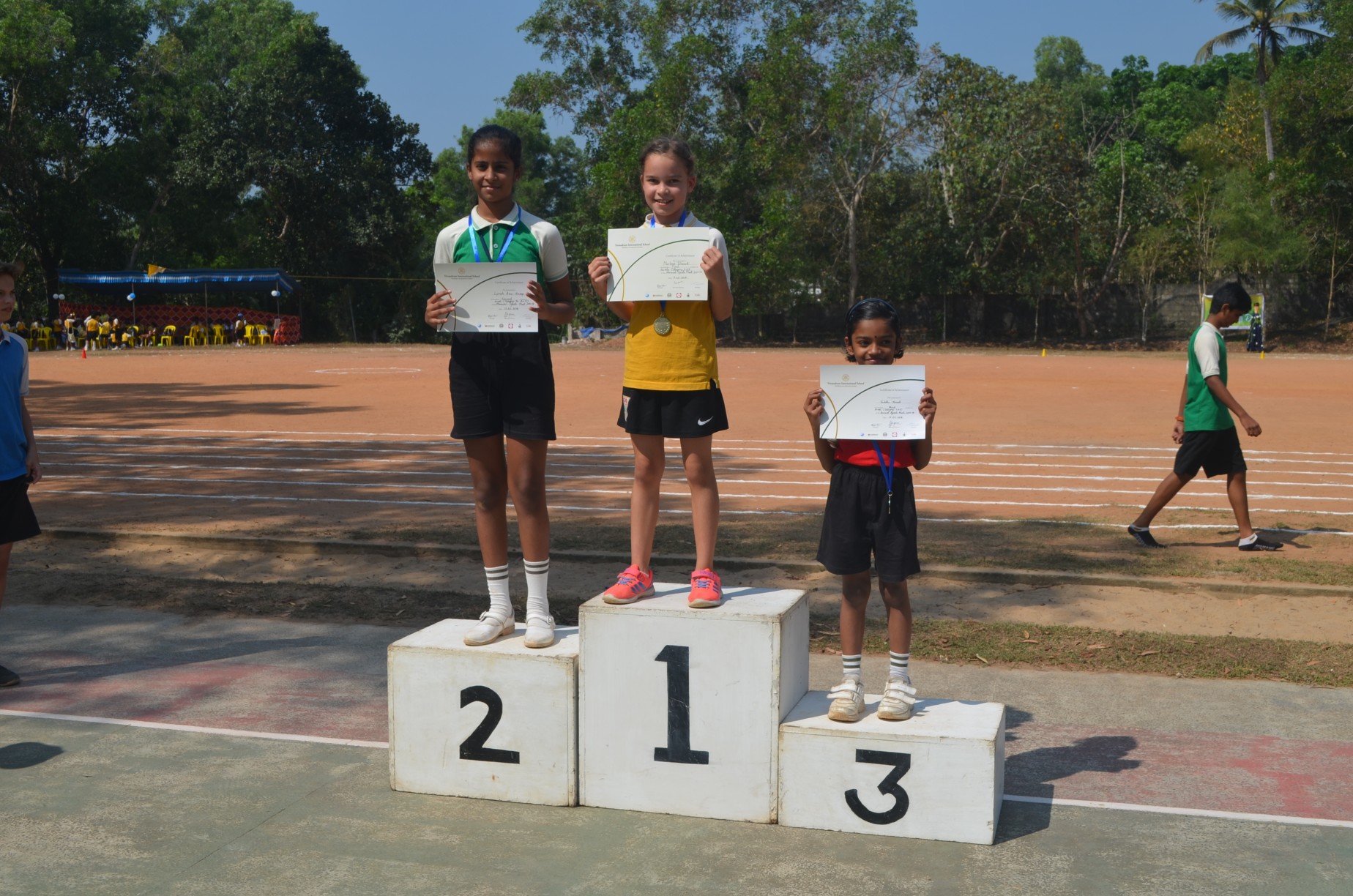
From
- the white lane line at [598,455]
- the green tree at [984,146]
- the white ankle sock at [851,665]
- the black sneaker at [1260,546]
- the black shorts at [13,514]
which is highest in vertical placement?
the green tree at [984,146]

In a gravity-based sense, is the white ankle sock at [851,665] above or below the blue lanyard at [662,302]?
below

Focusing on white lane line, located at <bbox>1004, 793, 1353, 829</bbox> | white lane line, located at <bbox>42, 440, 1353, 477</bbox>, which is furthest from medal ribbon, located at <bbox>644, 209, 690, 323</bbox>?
white lane line, located at <bbox>42, 440, 1353, 477</bbox>

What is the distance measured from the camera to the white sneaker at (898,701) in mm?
4426

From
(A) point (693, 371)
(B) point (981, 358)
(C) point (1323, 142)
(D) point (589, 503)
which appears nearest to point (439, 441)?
(D) point (589, 503)

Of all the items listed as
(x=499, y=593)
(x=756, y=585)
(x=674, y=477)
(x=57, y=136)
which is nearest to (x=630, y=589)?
(x=499, y=593)

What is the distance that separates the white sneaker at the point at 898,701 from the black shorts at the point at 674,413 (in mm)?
1167

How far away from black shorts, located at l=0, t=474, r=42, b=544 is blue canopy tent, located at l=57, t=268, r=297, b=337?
1706 inches

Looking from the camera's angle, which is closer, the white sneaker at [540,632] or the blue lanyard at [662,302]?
the white sneaker at [540,632]

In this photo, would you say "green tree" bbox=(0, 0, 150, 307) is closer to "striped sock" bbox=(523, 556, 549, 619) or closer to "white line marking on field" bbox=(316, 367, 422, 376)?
"white line marking on field" bbox=(316, 367, 422, 376)

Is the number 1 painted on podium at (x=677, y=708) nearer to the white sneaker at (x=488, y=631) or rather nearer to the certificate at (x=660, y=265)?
the white sneaker at (x=488, y=631)

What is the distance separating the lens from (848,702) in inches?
174

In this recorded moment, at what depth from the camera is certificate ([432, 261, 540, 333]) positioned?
485 cm

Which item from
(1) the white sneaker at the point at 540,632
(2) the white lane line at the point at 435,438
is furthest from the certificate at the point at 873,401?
(2) the white lane line at the point at 435,438

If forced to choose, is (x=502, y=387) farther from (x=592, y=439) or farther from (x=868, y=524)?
(x=592, y=439)
